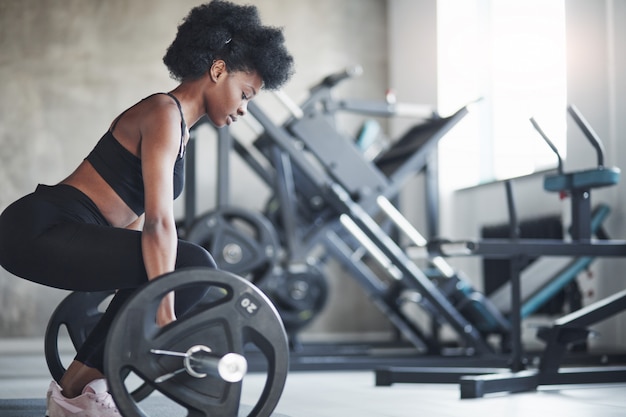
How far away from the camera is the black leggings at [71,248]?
69.3 inches

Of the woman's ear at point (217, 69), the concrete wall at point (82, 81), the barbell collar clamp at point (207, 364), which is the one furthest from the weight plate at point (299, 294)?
the barbell collar clamp at point (207, 364)

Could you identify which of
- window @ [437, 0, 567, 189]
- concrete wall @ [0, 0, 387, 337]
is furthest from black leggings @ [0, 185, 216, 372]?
concrete wall @ [0, 0, 387, 337]

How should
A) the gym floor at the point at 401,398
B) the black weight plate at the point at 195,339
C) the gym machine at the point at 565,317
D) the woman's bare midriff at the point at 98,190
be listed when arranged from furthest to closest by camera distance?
1. the gym machine at the point at 565,317
2. the gym floor at the point at 401,398
3. the woman's bare midriff at the point at 98,190
4. the black weight plate at the point at 195,339

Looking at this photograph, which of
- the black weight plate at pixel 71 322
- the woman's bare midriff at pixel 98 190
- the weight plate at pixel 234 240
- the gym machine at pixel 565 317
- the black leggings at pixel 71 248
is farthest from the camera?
the weight plate at pixel 234 240

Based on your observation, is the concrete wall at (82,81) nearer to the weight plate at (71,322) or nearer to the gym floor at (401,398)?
the gym floor at (401,398)

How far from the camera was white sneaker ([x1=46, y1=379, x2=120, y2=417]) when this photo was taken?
1910 mm

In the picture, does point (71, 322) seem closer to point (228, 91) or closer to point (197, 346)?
point (197, 346)

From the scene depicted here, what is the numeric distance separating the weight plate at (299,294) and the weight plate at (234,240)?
542mm

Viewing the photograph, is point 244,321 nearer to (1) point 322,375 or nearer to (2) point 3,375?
(1) point 322,375

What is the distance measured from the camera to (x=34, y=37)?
662cm

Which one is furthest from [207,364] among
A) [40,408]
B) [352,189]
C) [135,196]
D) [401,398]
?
[352,189]

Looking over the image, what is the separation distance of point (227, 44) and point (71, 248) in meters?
0.57

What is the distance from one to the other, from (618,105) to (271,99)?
3.20 m

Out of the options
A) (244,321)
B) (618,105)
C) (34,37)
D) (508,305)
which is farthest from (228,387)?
(34,37)
